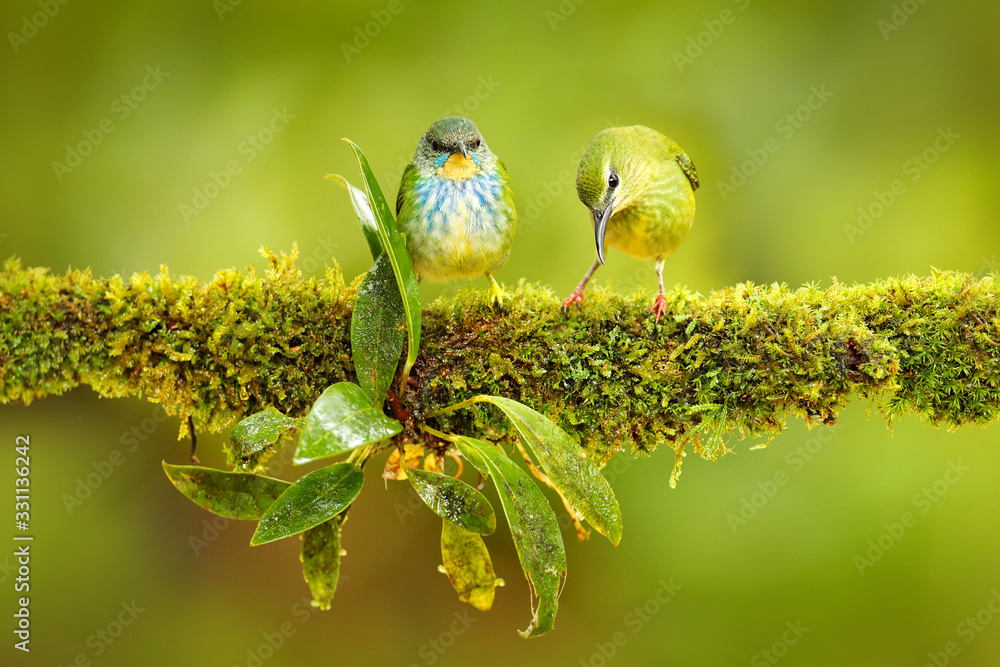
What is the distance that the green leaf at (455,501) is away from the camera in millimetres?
1599

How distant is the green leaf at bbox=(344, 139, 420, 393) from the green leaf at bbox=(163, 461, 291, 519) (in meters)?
0.46

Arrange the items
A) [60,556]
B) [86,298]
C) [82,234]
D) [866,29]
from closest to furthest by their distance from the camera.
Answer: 1. [86,298]
2. [60,556]
3. [82,234]
4. [866,29]

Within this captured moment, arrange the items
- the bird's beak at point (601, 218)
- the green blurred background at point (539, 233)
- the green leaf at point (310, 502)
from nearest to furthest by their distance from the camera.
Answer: the green leaf at point (310, 502) < the bird's beak at point (601, 218) < the green blurred background at point (539, 233)

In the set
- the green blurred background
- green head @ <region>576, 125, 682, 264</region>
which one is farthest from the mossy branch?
the green blurred background

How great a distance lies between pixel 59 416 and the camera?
364 centimetres

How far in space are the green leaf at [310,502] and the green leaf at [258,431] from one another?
10 cm

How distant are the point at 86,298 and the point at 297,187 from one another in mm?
2376

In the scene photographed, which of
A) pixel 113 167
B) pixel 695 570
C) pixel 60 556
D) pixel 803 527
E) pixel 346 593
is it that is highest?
pixel 803 527

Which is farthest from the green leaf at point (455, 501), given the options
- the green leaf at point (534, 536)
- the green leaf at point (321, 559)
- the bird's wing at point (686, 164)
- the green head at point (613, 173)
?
the bird's wing at point (686, 164)

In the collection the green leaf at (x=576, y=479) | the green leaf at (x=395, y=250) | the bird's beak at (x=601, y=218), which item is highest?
the bird's beak at (x=601, y=218)

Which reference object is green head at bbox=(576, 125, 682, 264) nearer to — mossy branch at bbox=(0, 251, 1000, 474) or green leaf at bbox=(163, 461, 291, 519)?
mossy branch at bbox=(0, 251, 1000, 474)

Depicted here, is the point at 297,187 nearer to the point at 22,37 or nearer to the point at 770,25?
the point at 22,37

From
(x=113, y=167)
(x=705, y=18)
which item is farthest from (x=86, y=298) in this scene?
(x=705, y=18)

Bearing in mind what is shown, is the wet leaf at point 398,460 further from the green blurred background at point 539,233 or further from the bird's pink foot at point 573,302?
the green blurred background at point 539,233
